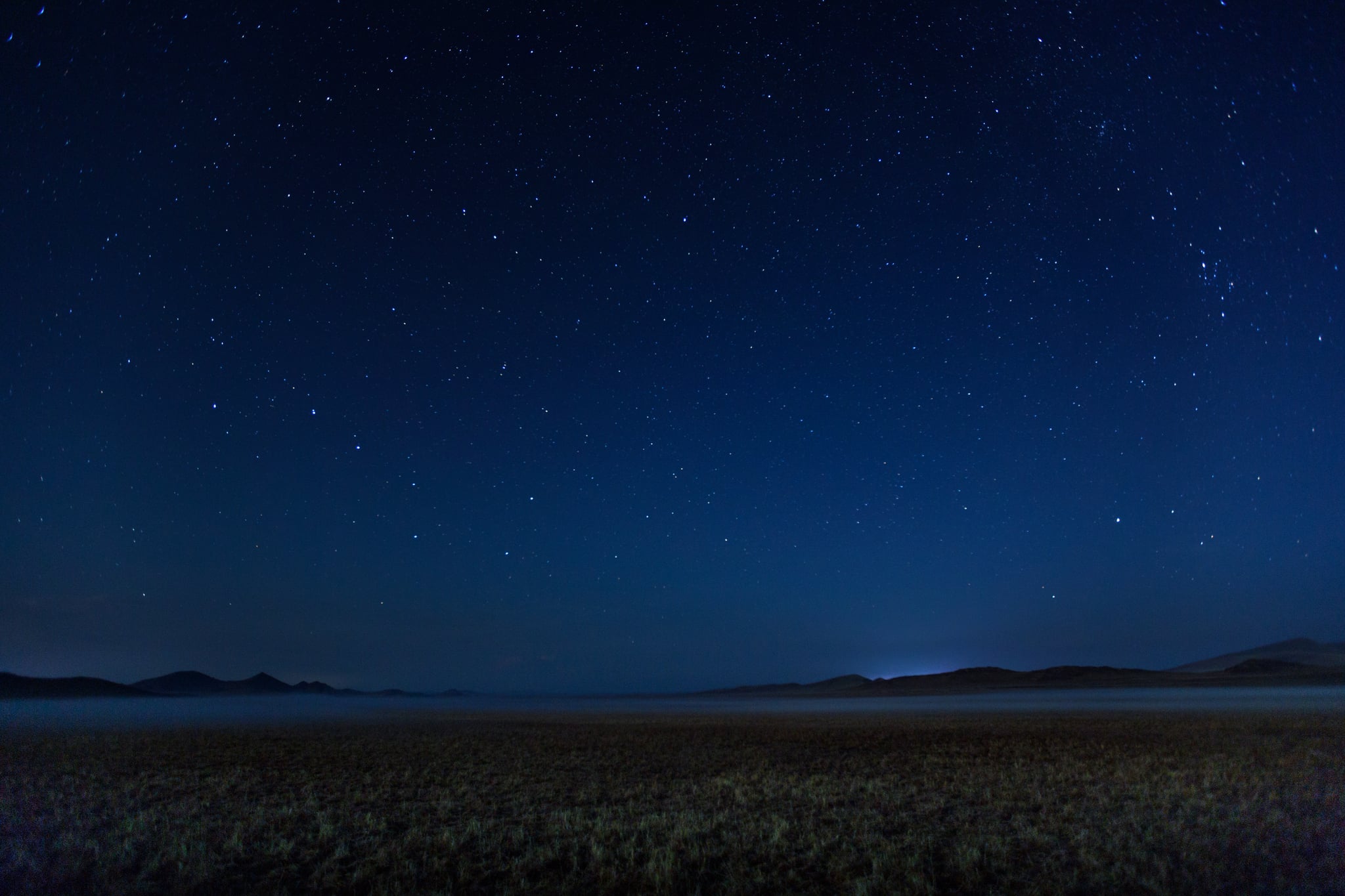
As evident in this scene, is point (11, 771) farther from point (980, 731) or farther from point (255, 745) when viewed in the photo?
point (980, 731)

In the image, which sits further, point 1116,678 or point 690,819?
point 1116,678

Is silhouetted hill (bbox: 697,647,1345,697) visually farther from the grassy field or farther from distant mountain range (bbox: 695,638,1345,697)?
the grassy field

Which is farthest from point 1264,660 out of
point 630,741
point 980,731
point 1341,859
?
point 1341,859

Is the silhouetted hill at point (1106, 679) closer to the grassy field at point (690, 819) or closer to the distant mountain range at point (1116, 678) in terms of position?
the distant mountain range at point (1116, 678)

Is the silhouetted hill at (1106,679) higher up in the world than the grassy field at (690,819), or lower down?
lower down

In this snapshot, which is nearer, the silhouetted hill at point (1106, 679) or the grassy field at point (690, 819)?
the grassy field at point (690, 819)

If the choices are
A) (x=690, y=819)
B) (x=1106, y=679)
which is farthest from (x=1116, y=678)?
(x=690, y=819)

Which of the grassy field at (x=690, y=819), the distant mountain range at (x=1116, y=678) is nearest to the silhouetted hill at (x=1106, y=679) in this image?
the distant mountain range at (x=1116, y=678)

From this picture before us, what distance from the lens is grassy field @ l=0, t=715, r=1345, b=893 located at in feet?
30.9

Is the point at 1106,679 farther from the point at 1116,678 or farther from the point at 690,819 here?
the point at 690,819

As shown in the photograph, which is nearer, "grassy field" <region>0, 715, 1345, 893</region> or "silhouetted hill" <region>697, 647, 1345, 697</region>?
"grassy field" <region>0, 715, 1345, 893</region>

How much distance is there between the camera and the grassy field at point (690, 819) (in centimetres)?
941

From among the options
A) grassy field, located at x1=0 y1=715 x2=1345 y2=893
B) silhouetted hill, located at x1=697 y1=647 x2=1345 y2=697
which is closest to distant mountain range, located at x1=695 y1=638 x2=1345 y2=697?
silhouetted hill, located at x1=697 y1=647 x2=1345 y2=697

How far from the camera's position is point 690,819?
42.1 ft
